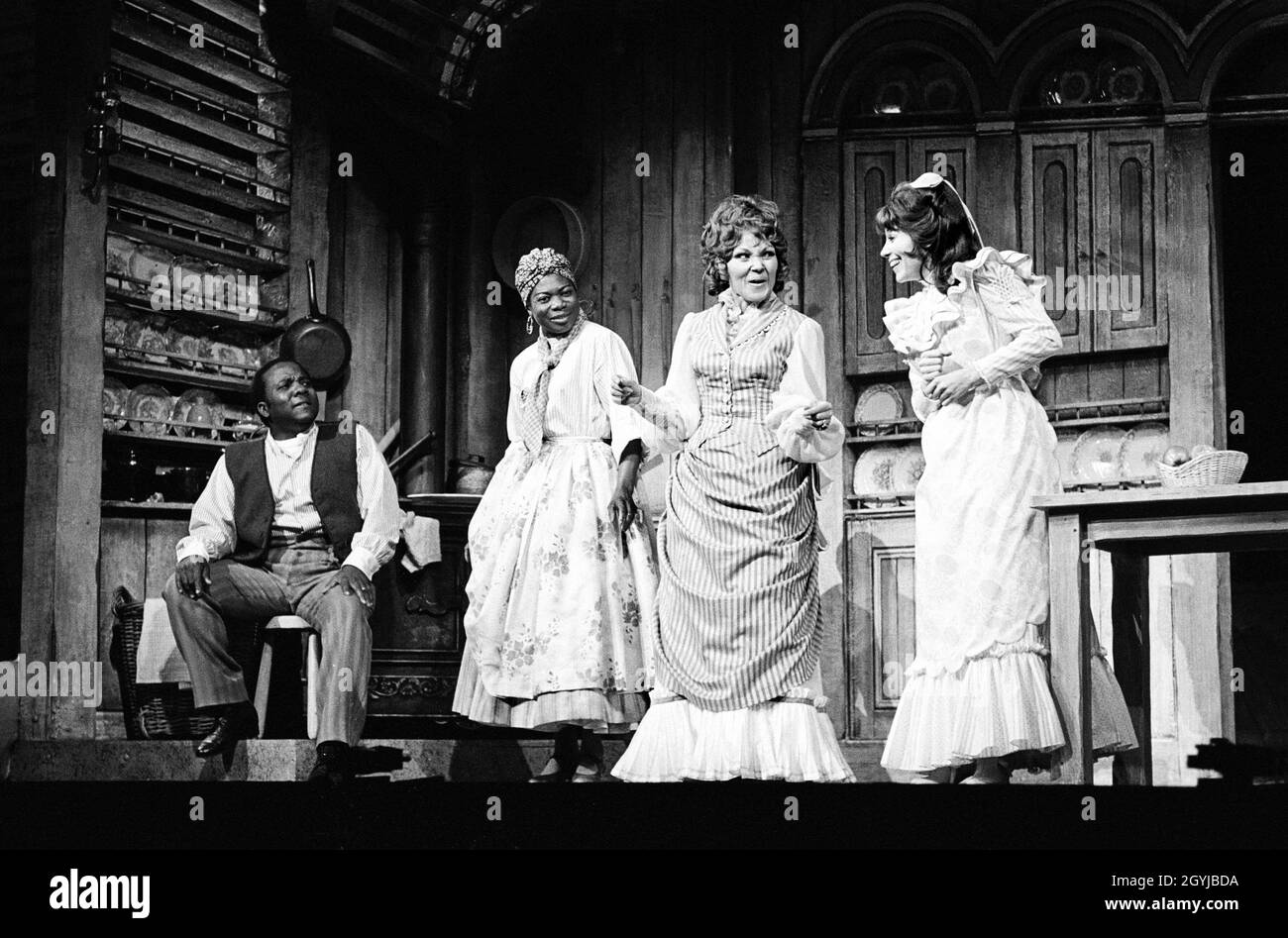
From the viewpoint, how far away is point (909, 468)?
21.1 ft

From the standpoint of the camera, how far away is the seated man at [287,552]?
16.9ft

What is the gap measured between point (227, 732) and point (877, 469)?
246cm

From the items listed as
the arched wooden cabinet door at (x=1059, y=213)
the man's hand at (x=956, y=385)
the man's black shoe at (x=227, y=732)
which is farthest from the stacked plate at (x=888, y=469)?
the man's black shoe at (x=227, y=732)

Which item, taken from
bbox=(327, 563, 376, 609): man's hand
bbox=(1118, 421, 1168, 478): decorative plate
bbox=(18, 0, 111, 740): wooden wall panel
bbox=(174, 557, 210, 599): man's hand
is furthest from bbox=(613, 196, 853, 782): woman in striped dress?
bbox=(18, 0, 111, 740): wooden wall panel

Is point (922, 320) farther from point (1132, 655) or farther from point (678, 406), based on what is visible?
point (1132, 655)

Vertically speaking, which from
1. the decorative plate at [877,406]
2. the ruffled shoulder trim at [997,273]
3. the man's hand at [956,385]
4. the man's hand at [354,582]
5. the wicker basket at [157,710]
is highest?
the ruffled shoulder trim at [997,273]

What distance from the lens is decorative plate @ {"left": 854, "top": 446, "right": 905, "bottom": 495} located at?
645 cm

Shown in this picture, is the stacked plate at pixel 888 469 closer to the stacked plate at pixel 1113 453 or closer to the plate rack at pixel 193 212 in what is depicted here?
the stacked plate at pixel 1113 453

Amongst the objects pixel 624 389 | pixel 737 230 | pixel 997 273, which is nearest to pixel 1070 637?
pixel 997 273

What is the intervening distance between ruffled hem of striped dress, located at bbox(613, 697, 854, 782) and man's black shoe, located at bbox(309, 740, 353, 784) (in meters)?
0.73

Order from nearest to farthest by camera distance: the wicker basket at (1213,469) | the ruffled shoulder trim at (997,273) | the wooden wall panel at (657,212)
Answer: the wicker basket at (1213,469)
the ruffled shoulder trim at (997,273)
the wooden wall panel at (657,212)

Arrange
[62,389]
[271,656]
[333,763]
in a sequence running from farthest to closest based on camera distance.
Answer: [62,389] < [271,656] < [333,763]

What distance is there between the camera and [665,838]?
14.1ft
